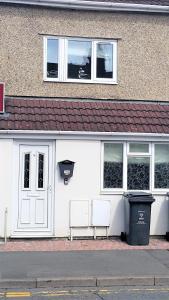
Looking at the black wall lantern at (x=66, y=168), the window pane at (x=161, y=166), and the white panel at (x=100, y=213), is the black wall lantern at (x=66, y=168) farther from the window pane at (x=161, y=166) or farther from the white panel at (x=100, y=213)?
the window pane at (x=161, y=166)

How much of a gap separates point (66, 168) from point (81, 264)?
3.10m

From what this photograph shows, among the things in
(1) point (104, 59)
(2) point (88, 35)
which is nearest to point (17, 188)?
(1) point (104, 59)

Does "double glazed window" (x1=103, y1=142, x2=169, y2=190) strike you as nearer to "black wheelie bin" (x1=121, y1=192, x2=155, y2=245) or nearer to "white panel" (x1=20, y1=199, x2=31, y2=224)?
"black wheelie bin" (x1=121, y1=192, x2=155, y2=245)

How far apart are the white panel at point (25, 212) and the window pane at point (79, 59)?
3.77 meters

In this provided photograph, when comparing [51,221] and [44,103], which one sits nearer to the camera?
[51,221]

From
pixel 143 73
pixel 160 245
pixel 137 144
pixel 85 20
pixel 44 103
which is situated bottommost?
pixel 160 245

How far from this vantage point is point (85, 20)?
13992 mm

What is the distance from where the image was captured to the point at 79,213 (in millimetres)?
12375

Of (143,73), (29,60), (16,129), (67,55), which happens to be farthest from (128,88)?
(16,129)

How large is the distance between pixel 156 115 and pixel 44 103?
→ 2880mm

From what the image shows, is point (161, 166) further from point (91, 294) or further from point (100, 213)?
point (91, 294)

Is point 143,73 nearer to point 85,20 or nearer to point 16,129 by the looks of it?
point 85,20

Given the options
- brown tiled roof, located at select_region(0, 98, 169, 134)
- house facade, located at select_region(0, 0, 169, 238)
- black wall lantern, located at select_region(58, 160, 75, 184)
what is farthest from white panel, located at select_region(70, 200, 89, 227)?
brown tiled roof, located at select_region(0, 98, 169, 134)

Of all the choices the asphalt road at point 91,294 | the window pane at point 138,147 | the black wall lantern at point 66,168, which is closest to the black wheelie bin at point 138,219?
the window pane at point 138,147
